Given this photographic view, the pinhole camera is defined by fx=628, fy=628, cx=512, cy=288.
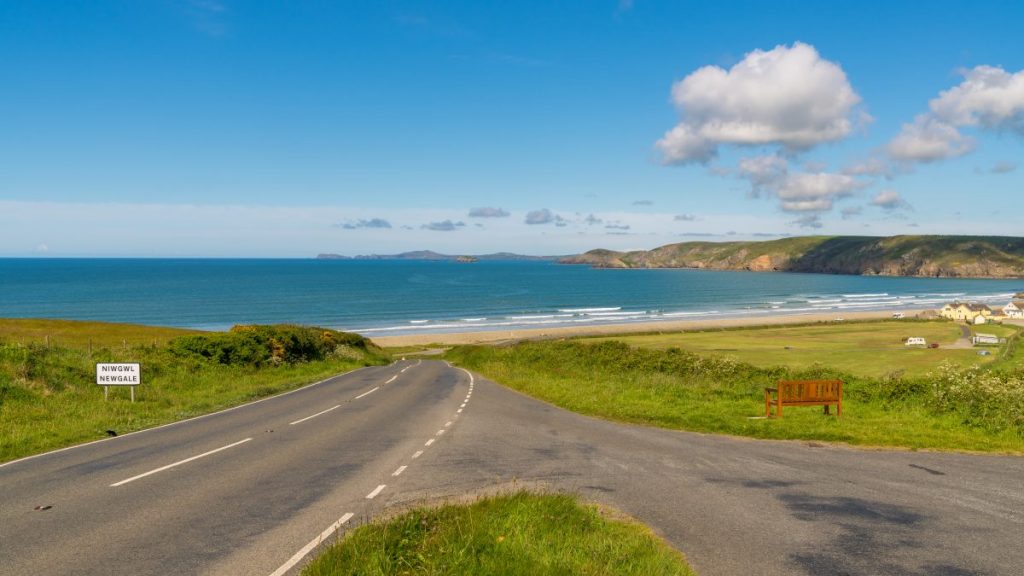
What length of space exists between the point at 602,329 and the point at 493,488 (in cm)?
8976

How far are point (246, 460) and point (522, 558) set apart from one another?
8.71 metres

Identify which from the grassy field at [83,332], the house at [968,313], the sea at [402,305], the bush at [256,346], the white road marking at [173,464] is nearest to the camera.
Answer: the white road marking at [173,464]

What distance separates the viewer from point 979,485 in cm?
1091

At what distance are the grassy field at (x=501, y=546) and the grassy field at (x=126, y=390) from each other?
446 inches

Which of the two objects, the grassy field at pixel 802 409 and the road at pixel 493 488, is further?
the grassy field at pixel 802 409

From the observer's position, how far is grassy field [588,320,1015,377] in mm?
57438

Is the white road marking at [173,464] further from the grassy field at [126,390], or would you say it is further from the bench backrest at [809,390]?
the bench backrest at [809,390]

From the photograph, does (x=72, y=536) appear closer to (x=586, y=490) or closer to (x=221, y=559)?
(x=221, y=559)

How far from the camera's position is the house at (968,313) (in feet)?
346

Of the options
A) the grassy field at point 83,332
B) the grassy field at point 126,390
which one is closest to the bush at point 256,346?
the grassy field at point 126,390

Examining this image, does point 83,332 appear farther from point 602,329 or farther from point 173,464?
point 602,329

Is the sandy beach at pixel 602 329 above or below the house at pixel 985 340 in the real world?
below

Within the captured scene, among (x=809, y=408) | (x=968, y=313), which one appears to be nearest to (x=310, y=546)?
(x=809, y=408)

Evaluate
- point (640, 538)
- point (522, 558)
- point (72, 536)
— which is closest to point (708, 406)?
point (640, 538)
